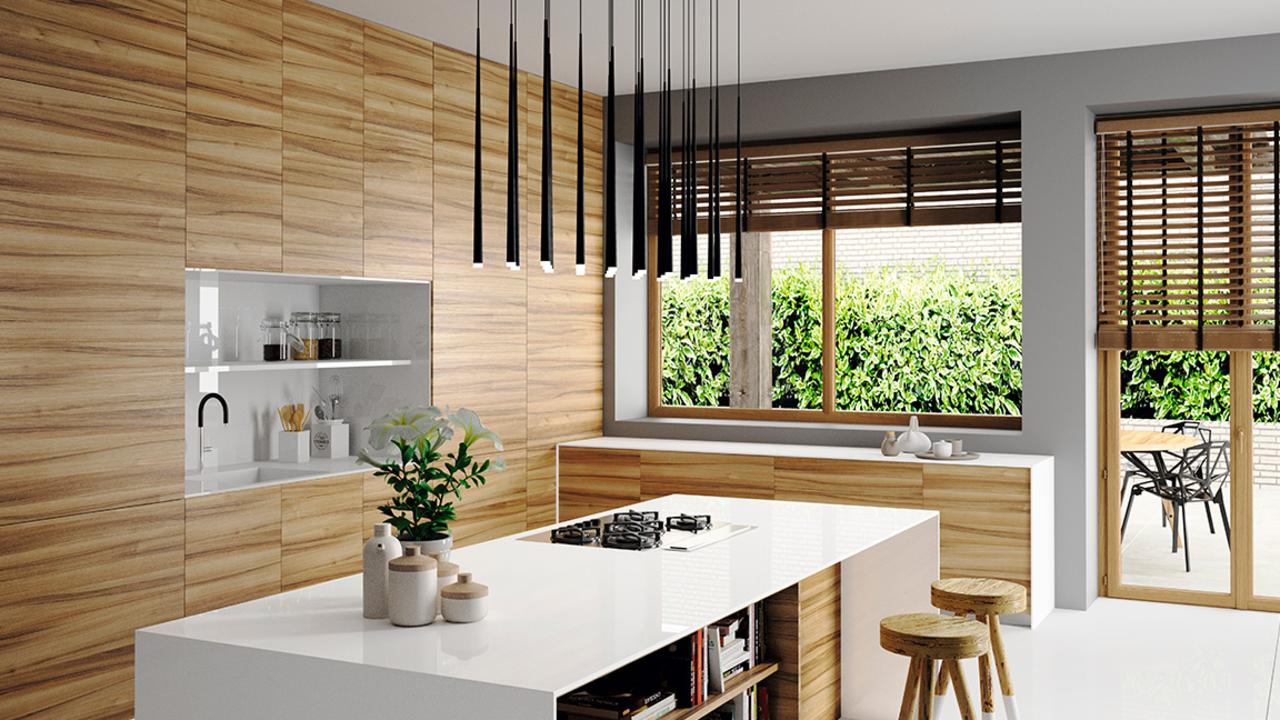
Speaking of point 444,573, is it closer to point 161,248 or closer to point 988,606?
point 988,606

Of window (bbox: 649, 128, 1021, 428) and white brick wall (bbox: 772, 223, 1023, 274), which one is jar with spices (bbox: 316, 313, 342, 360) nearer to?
window (bbox: 649, 128, 1021, 428)

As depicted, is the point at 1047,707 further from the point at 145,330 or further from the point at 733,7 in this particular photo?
the point at 145,330

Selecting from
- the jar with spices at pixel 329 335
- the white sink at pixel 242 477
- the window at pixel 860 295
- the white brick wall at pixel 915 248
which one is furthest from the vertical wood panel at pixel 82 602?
the white brick wall at pixel 915 248

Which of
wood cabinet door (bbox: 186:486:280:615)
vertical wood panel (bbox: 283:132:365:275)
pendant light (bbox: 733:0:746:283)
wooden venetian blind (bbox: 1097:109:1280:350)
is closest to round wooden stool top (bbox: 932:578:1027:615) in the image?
pendant light (bbox: 733:0:746:283)

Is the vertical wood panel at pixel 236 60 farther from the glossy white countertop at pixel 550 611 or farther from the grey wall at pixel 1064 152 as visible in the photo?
the grey wall at pixel 1064 152

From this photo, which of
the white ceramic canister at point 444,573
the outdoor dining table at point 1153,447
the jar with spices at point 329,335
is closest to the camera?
the white ceramic canister at point 444,573

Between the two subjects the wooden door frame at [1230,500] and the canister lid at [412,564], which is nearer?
the canister lid at [412,564]

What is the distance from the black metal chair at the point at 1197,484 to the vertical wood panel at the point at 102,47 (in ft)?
16.2

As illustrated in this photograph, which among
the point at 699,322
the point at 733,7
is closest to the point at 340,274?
the point at 733,7

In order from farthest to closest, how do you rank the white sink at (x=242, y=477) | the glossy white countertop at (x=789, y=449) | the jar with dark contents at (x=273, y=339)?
the glossy white countertop at (x=789, y=449) < the jar with dark contents at (x=273, y=339) < the white sink at (x=242, y=477)

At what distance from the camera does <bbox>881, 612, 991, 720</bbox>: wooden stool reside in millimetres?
3201

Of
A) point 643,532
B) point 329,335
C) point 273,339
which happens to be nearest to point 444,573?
point 643,532

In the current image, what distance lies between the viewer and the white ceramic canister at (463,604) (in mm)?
2564

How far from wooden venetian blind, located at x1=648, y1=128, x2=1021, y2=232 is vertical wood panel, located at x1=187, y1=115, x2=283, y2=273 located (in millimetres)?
2518
